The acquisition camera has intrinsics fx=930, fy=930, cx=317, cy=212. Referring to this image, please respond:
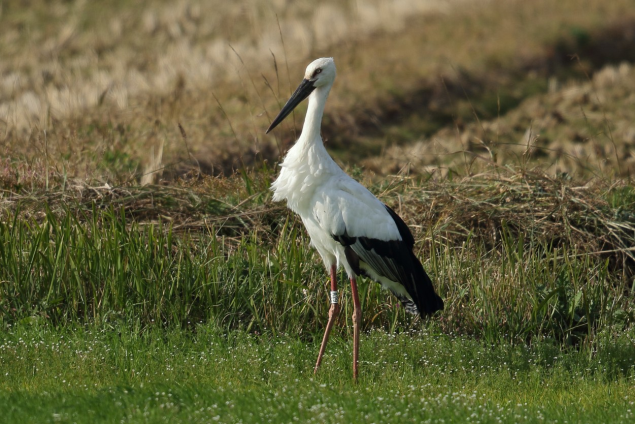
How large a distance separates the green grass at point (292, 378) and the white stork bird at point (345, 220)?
0.34 m

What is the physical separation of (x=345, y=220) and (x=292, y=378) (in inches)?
45.1

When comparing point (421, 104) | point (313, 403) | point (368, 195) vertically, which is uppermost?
point (368, 195)

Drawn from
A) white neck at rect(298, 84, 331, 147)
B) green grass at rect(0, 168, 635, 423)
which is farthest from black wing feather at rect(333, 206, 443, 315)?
white neck at rect(298, 84, 331, 147)

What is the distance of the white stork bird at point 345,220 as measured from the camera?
6.49 m

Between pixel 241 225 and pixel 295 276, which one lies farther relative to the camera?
pixel 241 225

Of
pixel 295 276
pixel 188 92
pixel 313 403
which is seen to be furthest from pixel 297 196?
pixel 188 92

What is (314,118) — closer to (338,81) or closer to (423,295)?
(423,295)

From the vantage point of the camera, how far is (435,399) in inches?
213

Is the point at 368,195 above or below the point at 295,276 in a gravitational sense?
above

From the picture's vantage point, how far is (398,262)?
6.61 m

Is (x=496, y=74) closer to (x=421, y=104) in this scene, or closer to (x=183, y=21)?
(x=421, y=104)

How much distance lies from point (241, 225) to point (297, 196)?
2.06m

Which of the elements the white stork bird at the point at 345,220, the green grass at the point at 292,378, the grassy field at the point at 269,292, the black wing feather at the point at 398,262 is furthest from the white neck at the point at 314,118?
the green grass at the point at 292,378

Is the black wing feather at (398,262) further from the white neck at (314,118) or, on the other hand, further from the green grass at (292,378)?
the white neck at (314,118)
